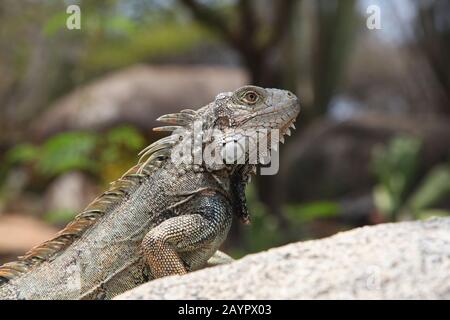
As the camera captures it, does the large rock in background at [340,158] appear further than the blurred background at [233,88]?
Yes

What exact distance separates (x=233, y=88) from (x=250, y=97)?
13.1 meters

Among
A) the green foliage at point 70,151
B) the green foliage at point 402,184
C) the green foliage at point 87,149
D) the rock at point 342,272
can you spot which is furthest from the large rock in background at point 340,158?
the rock at point 342,272

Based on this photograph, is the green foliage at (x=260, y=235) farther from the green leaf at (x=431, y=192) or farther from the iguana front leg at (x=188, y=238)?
the iguana front leg at (x=188, y=238)

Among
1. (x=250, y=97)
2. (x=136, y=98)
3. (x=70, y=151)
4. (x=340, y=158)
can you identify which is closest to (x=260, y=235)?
(x=70, y=151)

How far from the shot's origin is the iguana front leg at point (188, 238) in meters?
4.83

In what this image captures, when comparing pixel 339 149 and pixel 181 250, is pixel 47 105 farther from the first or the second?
pixel 181 250

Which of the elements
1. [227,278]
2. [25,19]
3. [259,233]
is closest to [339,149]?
[259,233]

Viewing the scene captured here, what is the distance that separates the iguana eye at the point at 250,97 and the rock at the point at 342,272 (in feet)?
4.04

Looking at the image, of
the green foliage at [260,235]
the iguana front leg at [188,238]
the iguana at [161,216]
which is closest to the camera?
the iguana front leg at [188,238]

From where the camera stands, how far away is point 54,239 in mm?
5121

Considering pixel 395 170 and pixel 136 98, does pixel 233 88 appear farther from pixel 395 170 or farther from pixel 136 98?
pixel 395 170

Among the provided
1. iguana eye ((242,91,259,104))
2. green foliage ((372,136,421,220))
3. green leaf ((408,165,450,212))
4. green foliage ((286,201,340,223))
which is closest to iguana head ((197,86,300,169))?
iguana eye ((242,91,259,104))

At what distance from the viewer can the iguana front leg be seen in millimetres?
4832
